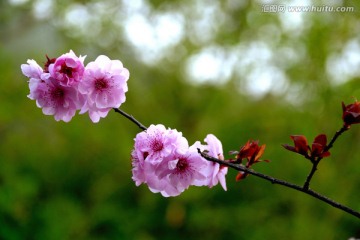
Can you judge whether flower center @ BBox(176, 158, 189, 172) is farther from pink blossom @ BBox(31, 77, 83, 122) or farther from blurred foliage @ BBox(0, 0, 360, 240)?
blurred foliage @ BBox(0, 0, 360, 240)

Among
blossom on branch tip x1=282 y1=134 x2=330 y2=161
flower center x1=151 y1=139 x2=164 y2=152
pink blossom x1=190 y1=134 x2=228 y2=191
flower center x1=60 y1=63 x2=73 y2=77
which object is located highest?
flower center x1=60 y1=63 x2=73 y2=77

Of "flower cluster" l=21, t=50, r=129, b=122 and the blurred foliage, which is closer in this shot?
"flower cluster" l=21, t=50, r=129, b=122

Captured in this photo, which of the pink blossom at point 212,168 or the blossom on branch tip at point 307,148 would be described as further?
the pink blossom at point 212,168

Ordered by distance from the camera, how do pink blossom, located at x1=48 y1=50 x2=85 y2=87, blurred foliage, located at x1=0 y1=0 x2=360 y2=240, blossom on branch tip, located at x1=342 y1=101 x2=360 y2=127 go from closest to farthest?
1. blossom on branch tip, located at x1=342 y1=101 x2=360 y2=127
2. pink blossom, located at x1=48 y1=50 x2=85 y2=87
3. blurred foliage, located at x1=0 y1=0 x2=360 y2=240

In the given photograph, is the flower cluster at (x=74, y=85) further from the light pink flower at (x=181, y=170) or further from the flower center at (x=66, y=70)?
the light pink flower at (x=181, y=170)

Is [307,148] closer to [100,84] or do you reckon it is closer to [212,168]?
[212,168]

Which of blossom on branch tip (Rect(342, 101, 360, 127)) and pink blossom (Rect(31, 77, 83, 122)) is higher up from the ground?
pink blossom (Rect(31, 77, 83, 122))

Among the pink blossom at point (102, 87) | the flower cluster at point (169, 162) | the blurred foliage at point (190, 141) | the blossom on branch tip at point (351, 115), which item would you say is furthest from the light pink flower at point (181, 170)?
the blurred foliage at point (190, 141)

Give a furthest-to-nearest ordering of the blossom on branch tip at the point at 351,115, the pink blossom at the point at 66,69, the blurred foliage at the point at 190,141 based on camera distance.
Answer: the blurred foliage at the point at 190,141
the pink blossom at the point at 66,69
the blossom on branch tip at the point at 351,115

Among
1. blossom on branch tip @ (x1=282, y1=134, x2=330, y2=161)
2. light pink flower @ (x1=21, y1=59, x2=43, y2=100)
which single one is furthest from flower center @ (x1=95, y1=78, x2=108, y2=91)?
blossom on branch tip @ (x1=282, y1=134, x2=330, y2=161)
